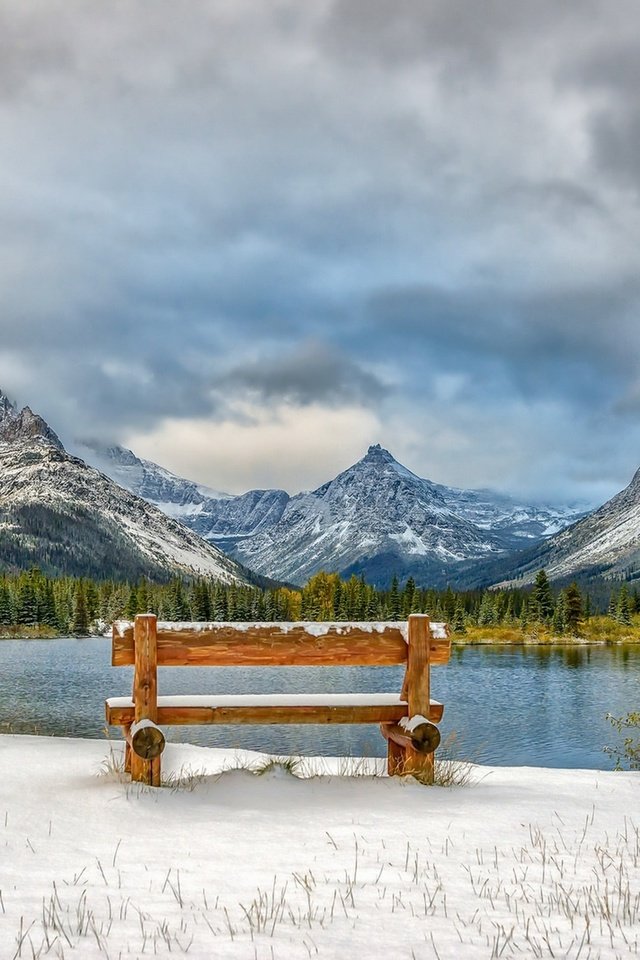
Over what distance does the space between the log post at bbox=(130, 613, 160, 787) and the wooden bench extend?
0.01m

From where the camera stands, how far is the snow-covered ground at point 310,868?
16.8 ft

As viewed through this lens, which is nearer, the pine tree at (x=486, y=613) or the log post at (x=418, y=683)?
the log post at (x=418, y=683)

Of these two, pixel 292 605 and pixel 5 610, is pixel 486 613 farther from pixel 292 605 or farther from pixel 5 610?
pixel 5 610

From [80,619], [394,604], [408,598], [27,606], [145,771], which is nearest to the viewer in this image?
[145,771]

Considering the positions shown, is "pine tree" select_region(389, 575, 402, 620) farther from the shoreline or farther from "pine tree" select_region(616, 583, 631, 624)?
"pine tree" select_region(616, 583, 631, 624)

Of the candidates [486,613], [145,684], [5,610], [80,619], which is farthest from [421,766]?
[5,610]

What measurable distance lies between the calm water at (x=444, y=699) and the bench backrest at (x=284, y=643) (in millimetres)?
2402

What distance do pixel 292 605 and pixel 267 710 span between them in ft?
529

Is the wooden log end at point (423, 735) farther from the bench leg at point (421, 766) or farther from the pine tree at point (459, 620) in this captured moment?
the pine tree at point (459, 620)

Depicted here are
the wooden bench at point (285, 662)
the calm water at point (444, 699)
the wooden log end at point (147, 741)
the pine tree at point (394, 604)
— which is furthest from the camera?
the pine tree at point (394, 604)

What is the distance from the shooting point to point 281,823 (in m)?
8.55

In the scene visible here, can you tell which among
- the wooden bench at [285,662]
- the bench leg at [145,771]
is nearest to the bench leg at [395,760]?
the wooden bench at [285,662]

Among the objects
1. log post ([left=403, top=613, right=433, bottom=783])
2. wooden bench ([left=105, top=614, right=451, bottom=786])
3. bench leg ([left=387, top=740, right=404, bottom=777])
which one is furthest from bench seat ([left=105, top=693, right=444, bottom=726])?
bench leg ([left=387, top=740, right=404, bottom=777])

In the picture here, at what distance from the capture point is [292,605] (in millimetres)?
170125
